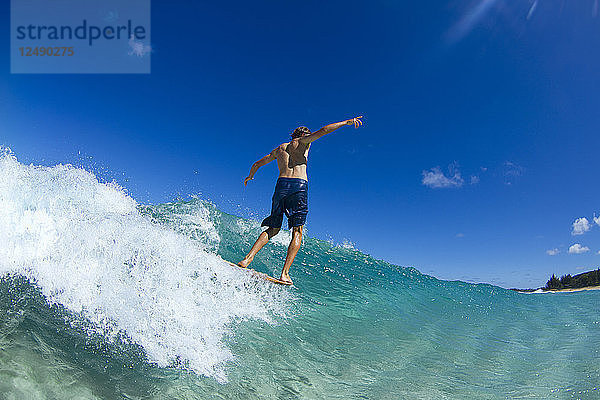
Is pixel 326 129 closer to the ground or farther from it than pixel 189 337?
farther from it

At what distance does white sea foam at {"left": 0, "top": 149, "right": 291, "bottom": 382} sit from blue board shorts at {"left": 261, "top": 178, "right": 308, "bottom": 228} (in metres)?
1.05

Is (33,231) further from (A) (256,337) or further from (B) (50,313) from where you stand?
(A) (256,337)

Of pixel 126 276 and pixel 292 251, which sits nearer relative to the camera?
pixel 126 276

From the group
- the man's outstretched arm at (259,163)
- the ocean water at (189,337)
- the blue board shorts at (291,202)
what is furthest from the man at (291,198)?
the ocean water at (189,337)

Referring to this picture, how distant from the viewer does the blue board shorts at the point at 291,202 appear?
4906mm

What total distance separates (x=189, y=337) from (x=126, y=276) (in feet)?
2.96

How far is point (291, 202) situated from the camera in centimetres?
492

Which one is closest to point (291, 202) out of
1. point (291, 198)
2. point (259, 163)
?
point (291, 198)

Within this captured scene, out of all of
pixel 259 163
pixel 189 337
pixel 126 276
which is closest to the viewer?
pixel 189 337

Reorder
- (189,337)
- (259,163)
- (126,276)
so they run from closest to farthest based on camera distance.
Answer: (189,337), (126,276), (259,163)

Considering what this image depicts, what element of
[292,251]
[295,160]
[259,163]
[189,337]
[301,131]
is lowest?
[189,337]

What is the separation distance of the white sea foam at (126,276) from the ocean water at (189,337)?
0.04 feet

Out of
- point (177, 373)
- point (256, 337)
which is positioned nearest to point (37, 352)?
point (177, 373)

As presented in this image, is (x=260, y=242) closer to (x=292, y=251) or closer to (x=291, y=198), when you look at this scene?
(x=292, y=251)
